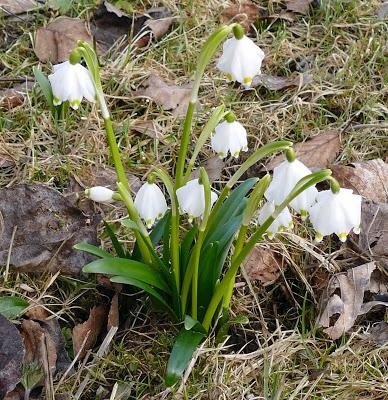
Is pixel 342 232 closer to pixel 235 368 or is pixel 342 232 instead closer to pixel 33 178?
pixel 235 368

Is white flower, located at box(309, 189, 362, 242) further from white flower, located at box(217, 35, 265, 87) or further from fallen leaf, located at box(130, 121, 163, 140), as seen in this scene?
fallen leaf, located at box(130, 121, 163, 140)

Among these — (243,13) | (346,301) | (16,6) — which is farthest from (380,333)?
(16,6)

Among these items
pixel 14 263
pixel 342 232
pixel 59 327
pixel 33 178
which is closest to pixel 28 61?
pixel 33 178

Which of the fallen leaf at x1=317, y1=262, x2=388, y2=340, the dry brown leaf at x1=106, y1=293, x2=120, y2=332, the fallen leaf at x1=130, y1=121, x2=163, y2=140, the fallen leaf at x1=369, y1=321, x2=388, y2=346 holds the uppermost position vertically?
the fallen leaf at x1=130, y1=121, x2=163, y2=140

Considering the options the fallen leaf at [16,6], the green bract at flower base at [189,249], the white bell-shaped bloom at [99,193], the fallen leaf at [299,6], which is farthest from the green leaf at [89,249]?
the fallen leaf at [299,6]

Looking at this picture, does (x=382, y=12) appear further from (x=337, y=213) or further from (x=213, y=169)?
(x=337, y=213)

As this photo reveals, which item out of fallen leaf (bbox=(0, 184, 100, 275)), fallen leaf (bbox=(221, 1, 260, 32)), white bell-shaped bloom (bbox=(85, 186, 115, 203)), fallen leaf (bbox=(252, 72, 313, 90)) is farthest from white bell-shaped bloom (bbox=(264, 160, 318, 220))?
fallen leaf (bbox=(221, 1, 260, 32))
